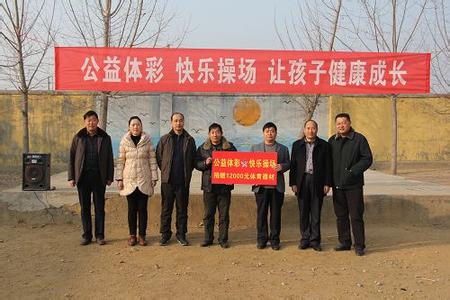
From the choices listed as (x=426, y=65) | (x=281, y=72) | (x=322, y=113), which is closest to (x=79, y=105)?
(x=322, y=113)

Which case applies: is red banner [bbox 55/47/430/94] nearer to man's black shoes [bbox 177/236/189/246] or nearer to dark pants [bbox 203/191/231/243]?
dark pants [bbox 203/191/231/243]

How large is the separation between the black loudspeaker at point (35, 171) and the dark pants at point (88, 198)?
5.05 ft

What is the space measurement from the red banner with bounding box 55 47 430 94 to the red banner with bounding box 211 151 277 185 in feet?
5.48

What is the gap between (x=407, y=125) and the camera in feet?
56.9

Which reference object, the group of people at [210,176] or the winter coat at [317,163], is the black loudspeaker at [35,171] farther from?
the winter coat at [317,163]

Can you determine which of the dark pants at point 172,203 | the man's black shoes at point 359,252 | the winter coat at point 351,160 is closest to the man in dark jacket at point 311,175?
the winter coat at point 351,160

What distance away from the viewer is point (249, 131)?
1698 cm

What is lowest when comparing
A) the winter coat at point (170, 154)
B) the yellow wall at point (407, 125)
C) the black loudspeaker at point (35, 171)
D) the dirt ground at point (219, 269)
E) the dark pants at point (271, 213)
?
the dirt ground at point (219, 269)

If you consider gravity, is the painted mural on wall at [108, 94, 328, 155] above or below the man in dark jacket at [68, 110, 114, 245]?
above

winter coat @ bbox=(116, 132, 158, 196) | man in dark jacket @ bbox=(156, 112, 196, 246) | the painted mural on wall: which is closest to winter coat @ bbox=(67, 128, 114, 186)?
winter coat @ bbox=(116, 132, 158, 196)

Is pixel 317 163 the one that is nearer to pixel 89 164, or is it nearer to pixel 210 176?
pixel 210 176

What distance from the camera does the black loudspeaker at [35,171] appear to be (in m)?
6.55

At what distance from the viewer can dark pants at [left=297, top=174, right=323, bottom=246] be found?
5.13 m

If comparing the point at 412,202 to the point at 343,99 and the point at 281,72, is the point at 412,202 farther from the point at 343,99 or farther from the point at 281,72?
the point at 343,99
